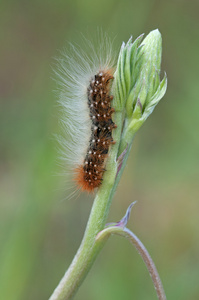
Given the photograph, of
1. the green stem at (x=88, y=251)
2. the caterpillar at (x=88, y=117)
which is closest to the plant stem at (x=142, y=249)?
the green stem at (x=88, y=251)

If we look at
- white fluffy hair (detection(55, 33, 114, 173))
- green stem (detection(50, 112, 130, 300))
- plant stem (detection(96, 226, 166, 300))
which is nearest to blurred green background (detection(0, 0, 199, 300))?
white fluffy hair (detection(55, 33, 114, 173))

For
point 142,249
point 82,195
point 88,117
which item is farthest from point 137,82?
point 82,195

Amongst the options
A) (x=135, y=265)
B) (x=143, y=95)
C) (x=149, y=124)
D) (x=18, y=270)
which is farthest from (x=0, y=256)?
(x=149, y=124)

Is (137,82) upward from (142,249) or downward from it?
upward

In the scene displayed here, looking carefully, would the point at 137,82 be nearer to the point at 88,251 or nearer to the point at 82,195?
the point at 88,251

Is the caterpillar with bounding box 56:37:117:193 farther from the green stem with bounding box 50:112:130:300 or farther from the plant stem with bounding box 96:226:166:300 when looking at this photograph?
the plant stem with bounding box 96:226:166:300

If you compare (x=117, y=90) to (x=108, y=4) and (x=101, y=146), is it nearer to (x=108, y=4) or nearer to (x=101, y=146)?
(x=101, y=146)
